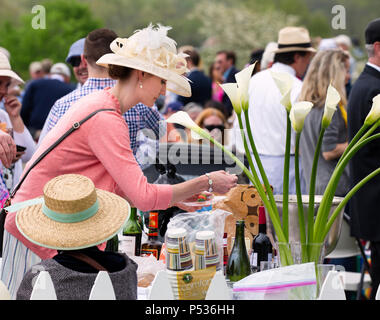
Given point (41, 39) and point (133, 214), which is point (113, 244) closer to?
point (133, 214)

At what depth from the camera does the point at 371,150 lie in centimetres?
389

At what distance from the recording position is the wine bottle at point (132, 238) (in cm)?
268

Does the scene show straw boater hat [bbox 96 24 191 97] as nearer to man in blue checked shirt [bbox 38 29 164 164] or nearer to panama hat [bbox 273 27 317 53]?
man in blue checked shirt [bbox 38 29 164 164]

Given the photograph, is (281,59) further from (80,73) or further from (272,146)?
(80,73)

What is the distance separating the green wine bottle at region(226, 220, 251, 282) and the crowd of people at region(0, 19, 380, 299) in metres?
0.18

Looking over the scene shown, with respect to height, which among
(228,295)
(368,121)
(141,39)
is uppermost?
(141,39)

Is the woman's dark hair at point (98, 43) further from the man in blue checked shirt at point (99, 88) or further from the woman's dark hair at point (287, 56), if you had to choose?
the woman's dark hair at point (287, 56)

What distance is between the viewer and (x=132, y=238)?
8.83 feet

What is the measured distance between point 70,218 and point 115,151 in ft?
1.55

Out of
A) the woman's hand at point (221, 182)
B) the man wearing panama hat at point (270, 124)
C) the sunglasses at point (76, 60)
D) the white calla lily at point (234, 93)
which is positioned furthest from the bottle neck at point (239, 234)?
the sunglasses at point (76, 60)

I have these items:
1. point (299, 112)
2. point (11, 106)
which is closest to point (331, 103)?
point (299, 112)

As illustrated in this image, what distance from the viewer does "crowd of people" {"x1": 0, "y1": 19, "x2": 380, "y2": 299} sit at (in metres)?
2.42
